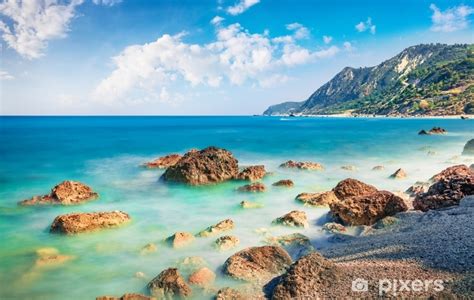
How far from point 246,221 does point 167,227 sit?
319 centimetres

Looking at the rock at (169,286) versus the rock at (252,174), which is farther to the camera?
the rock at (252,174)

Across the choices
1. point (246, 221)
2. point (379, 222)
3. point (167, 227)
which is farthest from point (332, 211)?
point (167, 227)

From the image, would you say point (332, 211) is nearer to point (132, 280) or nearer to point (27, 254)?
point (132, 280)

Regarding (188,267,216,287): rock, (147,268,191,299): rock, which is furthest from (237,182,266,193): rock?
(147,268,191,299): rock

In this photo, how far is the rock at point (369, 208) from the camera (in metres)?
13.2

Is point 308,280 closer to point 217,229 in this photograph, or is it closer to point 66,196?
point 217,229

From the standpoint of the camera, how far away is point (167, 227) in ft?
48.7

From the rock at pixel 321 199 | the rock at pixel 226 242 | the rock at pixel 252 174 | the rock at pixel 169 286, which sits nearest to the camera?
the rock at pixel 169 286

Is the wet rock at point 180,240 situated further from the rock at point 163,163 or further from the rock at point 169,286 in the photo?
the rock at point 163,163

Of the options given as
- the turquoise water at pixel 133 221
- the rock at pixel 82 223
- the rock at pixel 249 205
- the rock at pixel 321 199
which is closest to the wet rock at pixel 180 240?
the turquoise water at pixel 133 221

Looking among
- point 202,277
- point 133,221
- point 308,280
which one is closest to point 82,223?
point 133,221

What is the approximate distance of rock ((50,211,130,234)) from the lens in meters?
14.0

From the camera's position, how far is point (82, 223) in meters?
14.2

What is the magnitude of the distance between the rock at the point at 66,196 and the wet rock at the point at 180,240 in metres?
8.53
